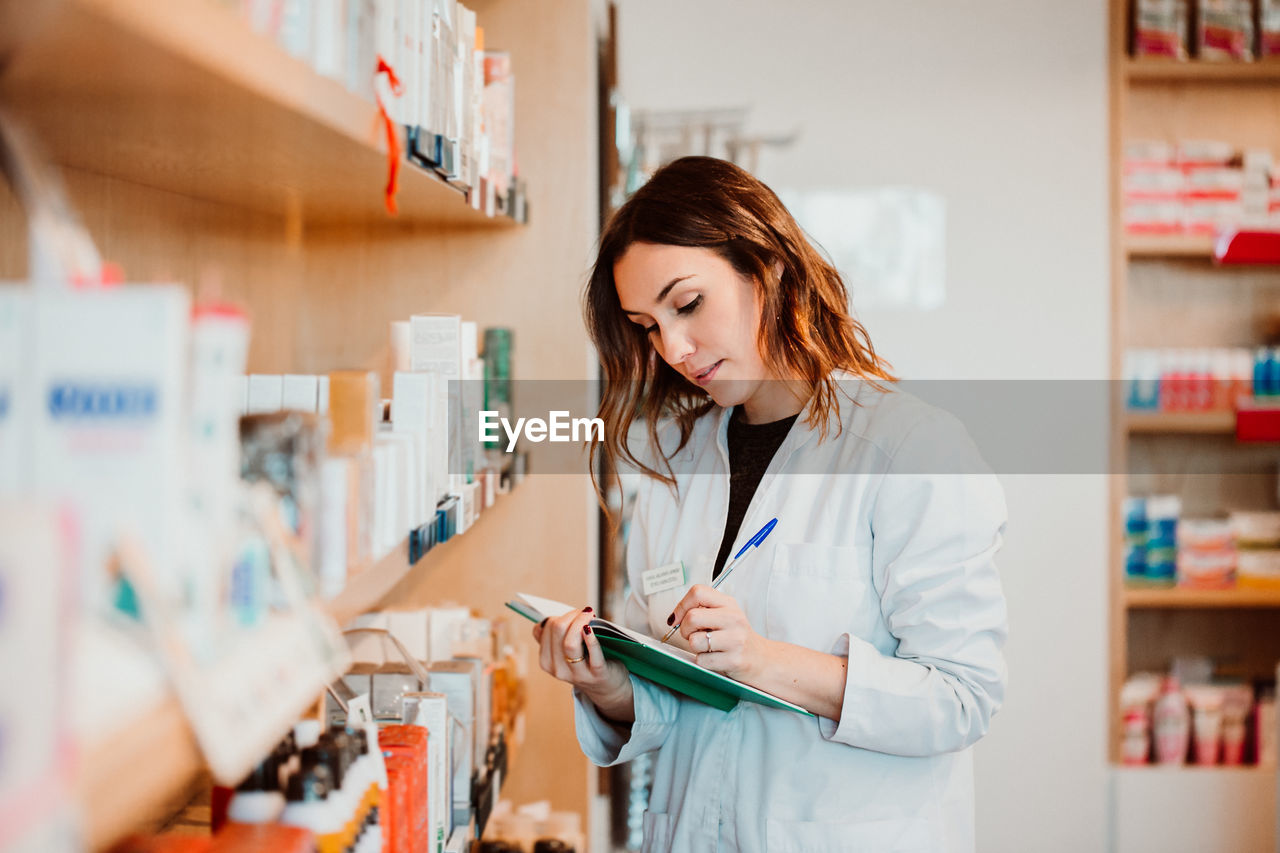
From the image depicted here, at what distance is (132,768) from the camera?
57 centimetres

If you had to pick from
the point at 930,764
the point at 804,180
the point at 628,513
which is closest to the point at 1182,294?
the point at 804,180

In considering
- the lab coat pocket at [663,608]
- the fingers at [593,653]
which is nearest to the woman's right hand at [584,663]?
the fingers at [593,653]

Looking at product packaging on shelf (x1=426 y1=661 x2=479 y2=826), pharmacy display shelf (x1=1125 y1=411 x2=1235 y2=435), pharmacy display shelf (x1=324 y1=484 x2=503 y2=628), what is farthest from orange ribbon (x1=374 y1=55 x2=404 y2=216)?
pharmacy display shelf (x1=1125 y1=411 x2=1235 y2=435)

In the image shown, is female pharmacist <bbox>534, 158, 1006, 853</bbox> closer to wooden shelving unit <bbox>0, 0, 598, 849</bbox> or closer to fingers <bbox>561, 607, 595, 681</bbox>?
fingers <bbox>561, 607, 595, 681</bbox>

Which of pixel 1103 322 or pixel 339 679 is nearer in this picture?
pixel 339 679

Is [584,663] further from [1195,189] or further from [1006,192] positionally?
[1195,189]

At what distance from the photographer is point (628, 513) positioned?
3.30 m

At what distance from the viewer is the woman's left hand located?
4.86 ft

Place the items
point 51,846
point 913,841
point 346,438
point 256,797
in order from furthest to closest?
1. point 913,841
2. point 346,438
3. point 256,797
4. point 51,846

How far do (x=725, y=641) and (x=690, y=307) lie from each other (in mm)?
572

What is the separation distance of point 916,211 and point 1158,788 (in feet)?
6.86

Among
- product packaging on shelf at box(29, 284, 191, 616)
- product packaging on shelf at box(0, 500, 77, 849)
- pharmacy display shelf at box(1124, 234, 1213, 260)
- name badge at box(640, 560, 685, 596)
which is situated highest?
pharmacy display shelf at box(1124, 234, 1213, 260)

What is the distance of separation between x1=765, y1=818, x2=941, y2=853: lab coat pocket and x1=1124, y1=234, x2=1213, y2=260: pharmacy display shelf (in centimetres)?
264

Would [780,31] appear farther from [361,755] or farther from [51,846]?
[51,846]
